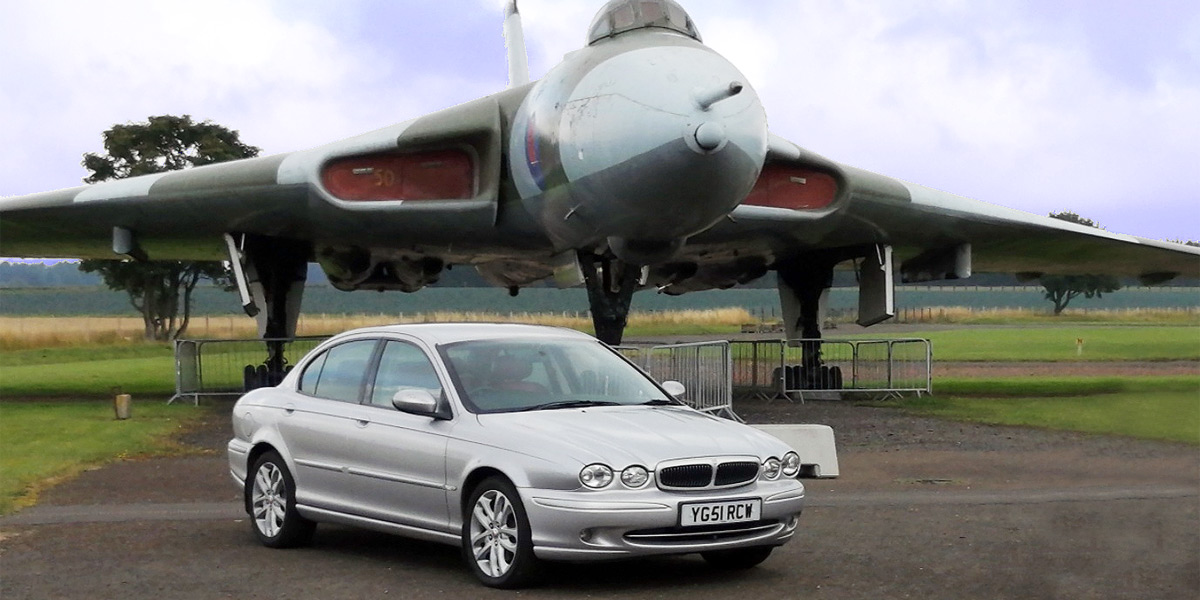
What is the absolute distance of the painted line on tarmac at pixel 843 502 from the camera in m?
9.33

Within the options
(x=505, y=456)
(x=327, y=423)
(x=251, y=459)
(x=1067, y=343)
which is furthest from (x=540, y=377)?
(x=1067, y=343)

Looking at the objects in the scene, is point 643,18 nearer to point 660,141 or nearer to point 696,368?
point 660,141

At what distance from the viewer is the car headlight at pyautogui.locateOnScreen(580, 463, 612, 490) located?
254 inches

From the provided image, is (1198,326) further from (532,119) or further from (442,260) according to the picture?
(532,119)

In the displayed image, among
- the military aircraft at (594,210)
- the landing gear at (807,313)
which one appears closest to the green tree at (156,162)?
the military aircraft at (594,210)

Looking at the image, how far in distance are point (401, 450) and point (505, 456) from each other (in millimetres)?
847

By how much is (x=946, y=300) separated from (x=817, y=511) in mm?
83806

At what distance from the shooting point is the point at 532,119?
14.3m

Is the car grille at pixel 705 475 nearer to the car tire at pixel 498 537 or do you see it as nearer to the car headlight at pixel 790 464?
the car headlight at pixel 790 464

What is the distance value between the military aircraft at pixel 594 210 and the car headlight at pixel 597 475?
5682 mm

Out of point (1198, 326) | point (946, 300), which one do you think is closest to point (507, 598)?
point (1198, 326)

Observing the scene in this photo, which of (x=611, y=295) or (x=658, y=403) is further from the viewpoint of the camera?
(x=611, y=295)

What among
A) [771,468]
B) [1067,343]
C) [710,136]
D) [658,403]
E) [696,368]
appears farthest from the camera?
[1067,343]

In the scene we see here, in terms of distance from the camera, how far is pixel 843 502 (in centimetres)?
977
